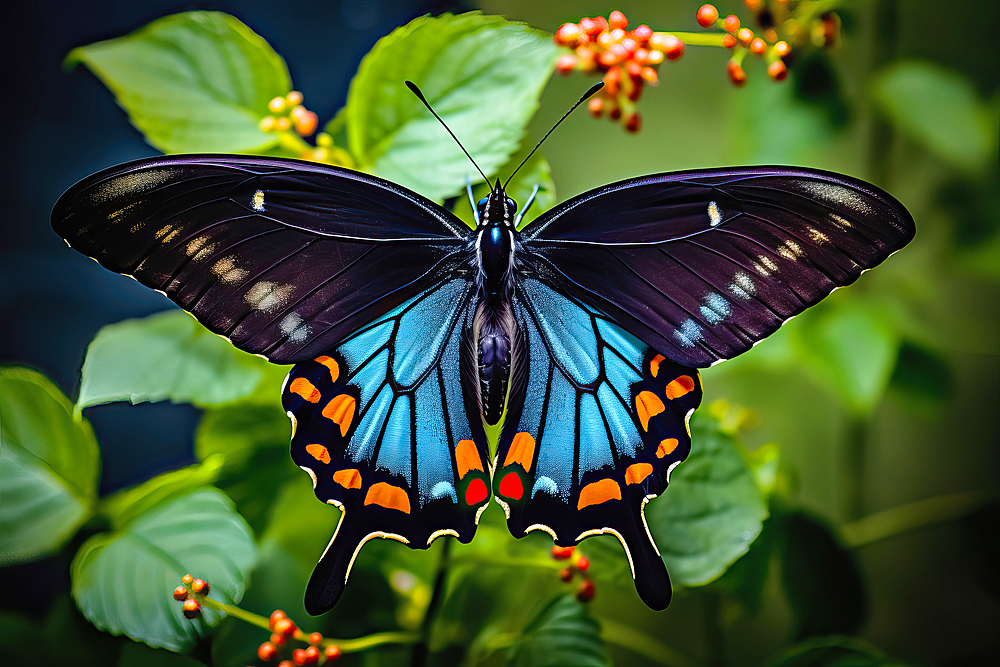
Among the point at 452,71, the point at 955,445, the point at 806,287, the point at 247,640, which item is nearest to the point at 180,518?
the point at 247,640

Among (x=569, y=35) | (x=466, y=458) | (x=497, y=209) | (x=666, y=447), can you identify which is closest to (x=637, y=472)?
(x=666, y=447)

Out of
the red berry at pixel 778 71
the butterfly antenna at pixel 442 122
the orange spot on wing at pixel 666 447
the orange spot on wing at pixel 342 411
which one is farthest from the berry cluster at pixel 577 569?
the red berry at pixel 778 71

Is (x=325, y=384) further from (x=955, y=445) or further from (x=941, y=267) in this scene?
(x=955, y=445)

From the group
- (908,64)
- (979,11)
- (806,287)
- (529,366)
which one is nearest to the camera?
(806,287)

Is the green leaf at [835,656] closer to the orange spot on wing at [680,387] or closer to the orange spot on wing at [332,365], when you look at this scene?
the orange spot on wing at [680,387]

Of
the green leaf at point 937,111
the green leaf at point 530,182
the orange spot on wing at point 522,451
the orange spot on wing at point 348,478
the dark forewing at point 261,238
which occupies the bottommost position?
the orange spot on wing at point 348,478
